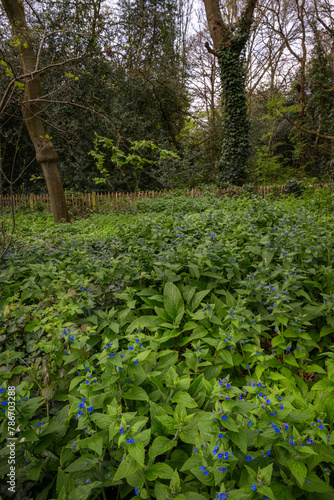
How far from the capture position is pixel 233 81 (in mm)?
13133

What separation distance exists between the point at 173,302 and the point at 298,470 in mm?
1677

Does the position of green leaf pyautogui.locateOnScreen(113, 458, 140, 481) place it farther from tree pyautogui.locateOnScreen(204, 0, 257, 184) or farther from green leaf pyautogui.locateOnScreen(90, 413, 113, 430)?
tree pyautogui.locateOnScreen(204, 0, 257, 184)

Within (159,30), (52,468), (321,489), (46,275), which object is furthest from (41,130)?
(159,30)

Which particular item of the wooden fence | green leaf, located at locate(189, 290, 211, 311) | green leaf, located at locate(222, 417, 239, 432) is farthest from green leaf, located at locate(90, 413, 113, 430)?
the wooden fence

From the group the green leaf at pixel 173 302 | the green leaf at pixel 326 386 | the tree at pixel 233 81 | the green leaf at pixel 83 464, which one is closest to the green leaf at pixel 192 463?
the green leaf at pixel 83 464

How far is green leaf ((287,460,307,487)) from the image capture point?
4.09 feet

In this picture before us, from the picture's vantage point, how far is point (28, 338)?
2.42 metres

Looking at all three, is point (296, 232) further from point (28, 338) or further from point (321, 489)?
point (28, 338)

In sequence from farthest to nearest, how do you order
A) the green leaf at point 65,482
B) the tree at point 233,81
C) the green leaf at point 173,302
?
the tree at point 233,81 → the green leaf at point 173,302 → the green leaf at point 65,482

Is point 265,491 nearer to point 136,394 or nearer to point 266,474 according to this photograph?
point 266,474

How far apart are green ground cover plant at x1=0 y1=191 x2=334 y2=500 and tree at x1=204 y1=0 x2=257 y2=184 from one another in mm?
10348

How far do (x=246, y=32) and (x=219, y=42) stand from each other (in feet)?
4.17

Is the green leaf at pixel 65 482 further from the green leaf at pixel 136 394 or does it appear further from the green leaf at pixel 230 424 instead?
the green leaf at pixel 230 424

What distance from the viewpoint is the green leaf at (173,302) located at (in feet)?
8.95
